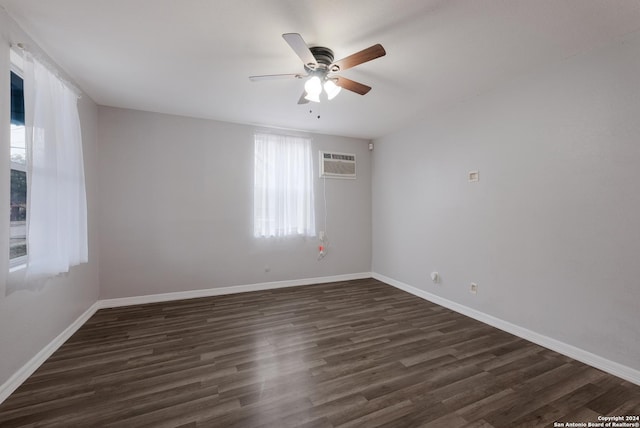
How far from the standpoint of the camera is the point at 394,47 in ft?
7.22

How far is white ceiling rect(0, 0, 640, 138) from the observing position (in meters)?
1.78

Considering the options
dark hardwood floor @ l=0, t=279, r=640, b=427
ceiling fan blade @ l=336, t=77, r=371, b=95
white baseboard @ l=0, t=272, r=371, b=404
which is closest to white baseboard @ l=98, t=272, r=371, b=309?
white baseboard @ l=0, t=272, r=371, b=404

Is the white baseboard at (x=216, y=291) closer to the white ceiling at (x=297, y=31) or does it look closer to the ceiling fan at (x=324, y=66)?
the white ceiling at (x=297, y=31)

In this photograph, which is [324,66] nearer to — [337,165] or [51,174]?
[51,174]

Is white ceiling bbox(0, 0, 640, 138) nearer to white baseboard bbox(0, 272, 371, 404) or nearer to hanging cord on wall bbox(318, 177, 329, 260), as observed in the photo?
hanging cord on wall bbox(318, 177, 329, 260)

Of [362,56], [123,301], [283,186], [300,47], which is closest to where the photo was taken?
[300,47]

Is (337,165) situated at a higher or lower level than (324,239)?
higher

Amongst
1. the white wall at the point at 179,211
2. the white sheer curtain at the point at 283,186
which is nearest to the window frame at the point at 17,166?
the white wall at the point at 179,211

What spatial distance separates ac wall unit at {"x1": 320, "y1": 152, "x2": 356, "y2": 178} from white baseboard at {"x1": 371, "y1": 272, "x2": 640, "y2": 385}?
2.28 metres

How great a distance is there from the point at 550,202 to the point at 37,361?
4502 mm

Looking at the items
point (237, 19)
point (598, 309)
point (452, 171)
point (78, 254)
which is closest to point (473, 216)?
point (452, 171)

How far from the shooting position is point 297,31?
2.01 m

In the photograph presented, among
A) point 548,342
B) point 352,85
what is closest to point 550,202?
point 548,342

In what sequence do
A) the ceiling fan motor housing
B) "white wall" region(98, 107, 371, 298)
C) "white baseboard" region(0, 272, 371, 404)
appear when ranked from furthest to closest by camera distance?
"white wall" region(98, 107, 371, 298)
the ceiling fan motor housing
"white baseboard" region(0, 272, 371, 404)
